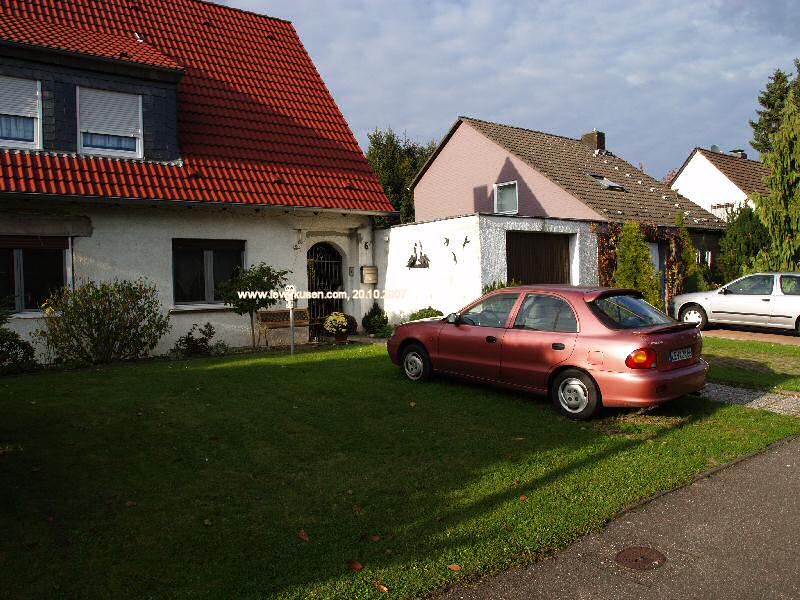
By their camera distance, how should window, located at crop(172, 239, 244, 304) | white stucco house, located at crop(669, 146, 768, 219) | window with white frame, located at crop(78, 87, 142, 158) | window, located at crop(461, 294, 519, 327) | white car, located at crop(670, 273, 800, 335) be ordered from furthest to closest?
white stucco house, located at crop(669, 146, 768, 219) → white car, located at crop(670, 273, 800, 335) → window, located at crop(172, 239, 244, 304) → window with white frame, located at crop(78, 87, 142, 158) → window, located at crop(461, 294, 519, 327)

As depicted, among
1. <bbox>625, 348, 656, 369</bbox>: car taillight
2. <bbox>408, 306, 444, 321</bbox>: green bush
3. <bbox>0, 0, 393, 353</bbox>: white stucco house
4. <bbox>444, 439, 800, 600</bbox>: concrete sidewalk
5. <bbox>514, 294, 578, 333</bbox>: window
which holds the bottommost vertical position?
<bbox>444, 439, 800, 600</bbox>: concrete sidewalk

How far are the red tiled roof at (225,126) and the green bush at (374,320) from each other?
2849 millimetres

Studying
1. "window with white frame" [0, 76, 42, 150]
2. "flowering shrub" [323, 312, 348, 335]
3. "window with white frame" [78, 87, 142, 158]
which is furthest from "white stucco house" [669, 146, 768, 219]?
"window with white frame" [0, 76, 42, 150]

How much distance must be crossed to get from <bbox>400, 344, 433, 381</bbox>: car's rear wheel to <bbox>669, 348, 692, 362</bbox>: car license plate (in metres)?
3.40

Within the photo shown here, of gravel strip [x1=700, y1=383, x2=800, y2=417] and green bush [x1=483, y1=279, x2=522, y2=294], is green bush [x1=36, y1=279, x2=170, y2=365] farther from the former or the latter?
gravel strip [x1=700, y1=383, x2=800, y2=417]

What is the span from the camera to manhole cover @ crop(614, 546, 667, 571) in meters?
3.84

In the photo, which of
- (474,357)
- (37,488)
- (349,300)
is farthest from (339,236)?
(37,488)

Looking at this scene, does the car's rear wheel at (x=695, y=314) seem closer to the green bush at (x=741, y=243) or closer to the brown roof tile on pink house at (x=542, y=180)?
the brown roof tile on pink house at (x=542, y=180)

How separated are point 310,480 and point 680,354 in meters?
4.52

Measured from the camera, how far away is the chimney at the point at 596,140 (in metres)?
28.4

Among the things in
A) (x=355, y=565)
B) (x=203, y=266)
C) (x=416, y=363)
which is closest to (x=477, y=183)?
(x=203, y=266)

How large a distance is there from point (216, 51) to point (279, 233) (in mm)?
6001

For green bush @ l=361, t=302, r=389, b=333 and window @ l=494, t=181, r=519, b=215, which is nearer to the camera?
green bush @ l=361, t=302, r=389, b=333

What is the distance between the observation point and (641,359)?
6.79 meters
